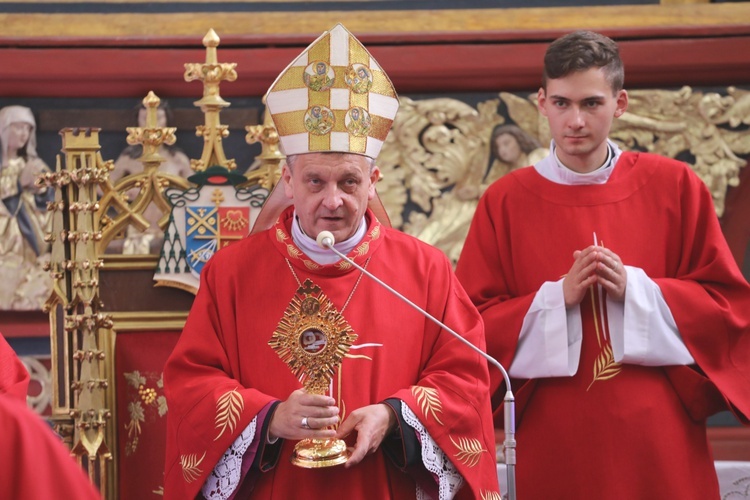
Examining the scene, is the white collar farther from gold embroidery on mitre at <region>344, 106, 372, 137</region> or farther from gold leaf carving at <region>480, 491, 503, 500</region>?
gold leaf carving at <region>480, 491, 503, 500</region>

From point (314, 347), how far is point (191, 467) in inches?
19.0

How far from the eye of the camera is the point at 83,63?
6.38 meters

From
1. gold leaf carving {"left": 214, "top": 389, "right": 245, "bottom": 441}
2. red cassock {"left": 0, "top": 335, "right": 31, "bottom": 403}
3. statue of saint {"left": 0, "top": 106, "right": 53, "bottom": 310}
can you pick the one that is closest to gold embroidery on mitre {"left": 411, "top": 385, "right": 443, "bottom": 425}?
gold leaf carving {"left": 214, "top": 389, "right": 245, "bottom": 441}

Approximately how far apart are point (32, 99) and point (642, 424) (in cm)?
348

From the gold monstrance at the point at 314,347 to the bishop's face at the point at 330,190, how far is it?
26 centimetres

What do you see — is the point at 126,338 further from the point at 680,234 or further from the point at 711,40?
the point at 711,40

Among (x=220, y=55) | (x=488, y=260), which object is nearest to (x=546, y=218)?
(x=488, y=260)

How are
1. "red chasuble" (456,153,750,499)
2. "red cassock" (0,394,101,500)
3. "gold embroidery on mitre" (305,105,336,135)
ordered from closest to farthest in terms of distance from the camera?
"red cassock" (0,394,101,500) < "gold embroidery on mitre" (305,105,336,135) < "red chasuble" (456,153,750,499)

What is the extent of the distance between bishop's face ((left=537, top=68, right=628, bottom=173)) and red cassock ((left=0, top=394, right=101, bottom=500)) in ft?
7.63

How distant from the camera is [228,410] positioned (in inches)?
144

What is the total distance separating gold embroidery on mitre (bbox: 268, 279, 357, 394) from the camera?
3531 millimetres

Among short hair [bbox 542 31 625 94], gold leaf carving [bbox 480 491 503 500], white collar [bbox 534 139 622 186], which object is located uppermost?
short hair [bbox 542 31 625 94]

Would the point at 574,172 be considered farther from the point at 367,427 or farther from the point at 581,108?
the point at 367,427

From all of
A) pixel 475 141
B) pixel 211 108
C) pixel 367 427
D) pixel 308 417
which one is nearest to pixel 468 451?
pixel 367 427
